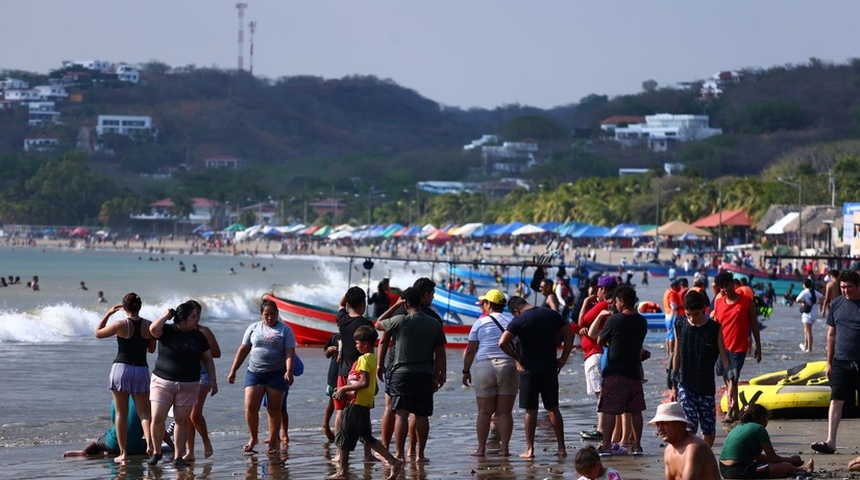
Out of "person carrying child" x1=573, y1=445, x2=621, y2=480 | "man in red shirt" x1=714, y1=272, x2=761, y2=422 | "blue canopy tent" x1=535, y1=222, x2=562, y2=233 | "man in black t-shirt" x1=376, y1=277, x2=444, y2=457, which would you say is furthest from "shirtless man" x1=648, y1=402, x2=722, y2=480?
"blue canopy tent" x1=535, y1=222, x2=562, y2=233

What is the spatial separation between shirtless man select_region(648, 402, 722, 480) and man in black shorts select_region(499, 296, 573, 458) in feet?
11.7

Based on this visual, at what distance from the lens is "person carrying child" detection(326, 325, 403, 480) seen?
37.7 feet

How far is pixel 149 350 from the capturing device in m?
12.0

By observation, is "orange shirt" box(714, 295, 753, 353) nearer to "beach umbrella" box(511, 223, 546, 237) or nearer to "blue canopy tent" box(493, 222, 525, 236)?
"beach umbrella" box(511, 223, 546, 237)

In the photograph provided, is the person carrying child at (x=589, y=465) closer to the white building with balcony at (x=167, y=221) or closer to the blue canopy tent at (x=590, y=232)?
the blue canopy tent at (x=590, y=232)

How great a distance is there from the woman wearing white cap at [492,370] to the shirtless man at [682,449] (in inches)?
146

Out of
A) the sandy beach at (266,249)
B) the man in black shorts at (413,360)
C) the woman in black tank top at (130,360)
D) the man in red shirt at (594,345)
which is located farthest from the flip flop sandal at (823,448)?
the sandy beach at (266,249)

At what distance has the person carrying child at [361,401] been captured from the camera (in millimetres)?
11484

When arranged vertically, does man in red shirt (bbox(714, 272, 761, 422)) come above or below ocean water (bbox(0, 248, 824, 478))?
above

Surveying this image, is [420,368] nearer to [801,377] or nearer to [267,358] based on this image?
[267,358]

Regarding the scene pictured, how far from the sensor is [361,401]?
1151 cm

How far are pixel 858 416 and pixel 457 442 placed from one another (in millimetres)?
3608

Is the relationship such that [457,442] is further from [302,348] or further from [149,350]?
[302,348]

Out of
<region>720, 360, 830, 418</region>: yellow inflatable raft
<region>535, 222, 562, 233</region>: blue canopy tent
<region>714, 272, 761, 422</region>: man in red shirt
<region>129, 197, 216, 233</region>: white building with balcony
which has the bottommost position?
<region>720, 360, 830, 418</region>: yellow inflatable raft
